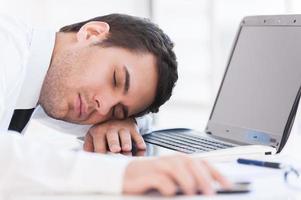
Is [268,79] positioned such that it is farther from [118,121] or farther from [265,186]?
[265,186]

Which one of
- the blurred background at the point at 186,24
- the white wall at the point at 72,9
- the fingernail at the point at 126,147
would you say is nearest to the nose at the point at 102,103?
the fingernail at the point at 126,147

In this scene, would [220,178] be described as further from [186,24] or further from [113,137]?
[186,24]

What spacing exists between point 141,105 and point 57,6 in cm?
198

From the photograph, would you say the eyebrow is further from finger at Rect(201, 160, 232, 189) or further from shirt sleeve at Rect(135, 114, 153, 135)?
finger at Rect(201, 160, 232, 189)

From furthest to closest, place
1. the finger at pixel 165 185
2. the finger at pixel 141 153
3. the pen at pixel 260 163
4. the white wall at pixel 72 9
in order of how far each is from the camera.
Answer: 1. the white wall at pixel 72 9
2. the finger at pixel 141 153
3. the pen at pixel 260 163
4. the finger at pixel 165 185

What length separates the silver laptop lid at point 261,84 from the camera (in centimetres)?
101

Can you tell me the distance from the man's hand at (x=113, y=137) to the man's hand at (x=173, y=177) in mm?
384

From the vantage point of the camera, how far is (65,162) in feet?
1.97

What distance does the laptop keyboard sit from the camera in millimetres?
952

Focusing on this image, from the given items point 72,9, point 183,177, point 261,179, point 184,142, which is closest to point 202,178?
point 183,177

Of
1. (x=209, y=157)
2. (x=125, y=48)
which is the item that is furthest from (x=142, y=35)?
(x=209, y=157)

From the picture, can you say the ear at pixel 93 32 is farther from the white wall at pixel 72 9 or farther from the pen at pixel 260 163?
the white wall at pixel 72 9

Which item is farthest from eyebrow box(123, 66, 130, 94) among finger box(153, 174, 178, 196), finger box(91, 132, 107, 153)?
finger box(153, 174, 178, 196)

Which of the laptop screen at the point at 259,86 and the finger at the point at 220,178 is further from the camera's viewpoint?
the laptop screen at the point at 259,86
